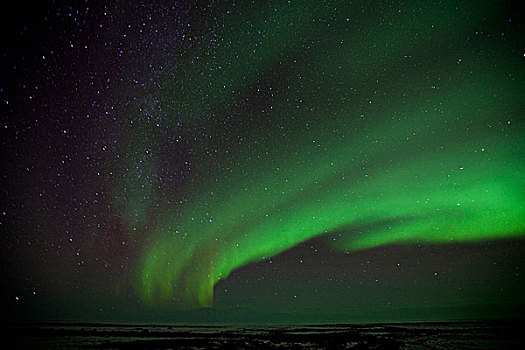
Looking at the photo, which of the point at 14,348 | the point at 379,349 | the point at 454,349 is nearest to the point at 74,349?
the point at 14,348

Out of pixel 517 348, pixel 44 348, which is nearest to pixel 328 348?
pixel 517 348

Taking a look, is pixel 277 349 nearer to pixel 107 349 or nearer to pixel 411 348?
pixel 411 348

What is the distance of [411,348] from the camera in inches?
664

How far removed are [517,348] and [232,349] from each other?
13932 mm

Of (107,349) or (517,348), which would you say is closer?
(517,348)

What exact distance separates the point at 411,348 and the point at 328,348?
424 cm

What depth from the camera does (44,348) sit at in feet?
58.5

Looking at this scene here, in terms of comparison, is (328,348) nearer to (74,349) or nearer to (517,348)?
(517,348)

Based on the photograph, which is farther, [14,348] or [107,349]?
[107,349]

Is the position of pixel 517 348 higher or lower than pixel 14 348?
lower

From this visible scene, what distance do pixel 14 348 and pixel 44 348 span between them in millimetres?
1463

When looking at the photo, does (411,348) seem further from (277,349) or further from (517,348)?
(277,349)

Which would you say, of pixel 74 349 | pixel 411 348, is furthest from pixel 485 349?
pixel 74 349

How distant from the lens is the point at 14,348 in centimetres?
1675
